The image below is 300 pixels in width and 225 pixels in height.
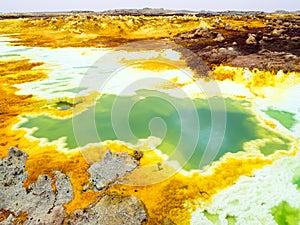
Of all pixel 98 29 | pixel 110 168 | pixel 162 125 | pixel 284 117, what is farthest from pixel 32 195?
pixel 98 29

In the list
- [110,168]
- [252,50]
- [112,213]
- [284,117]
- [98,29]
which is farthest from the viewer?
[98,29]

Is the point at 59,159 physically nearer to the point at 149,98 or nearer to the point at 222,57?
the point at 149,98

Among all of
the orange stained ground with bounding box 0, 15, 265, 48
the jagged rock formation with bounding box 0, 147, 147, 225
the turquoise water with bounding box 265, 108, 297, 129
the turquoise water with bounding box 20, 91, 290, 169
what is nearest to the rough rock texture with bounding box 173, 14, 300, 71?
the turquoise water with bounding box 265, 108, 297, 129

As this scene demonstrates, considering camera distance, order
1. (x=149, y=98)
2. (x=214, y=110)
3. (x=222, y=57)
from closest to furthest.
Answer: (x=214, y=110), (x=149, y=98), (x=222, y=57)

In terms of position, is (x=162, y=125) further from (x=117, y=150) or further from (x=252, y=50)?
(x=252, y=50)

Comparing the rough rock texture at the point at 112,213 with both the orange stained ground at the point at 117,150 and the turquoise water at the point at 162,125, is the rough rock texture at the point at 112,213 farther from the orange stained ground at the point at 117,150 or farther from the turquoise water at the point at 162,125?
the turquoise water at the point at 162,125

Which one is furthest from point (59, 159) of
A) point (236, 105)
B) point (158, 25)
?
point (158, 25)

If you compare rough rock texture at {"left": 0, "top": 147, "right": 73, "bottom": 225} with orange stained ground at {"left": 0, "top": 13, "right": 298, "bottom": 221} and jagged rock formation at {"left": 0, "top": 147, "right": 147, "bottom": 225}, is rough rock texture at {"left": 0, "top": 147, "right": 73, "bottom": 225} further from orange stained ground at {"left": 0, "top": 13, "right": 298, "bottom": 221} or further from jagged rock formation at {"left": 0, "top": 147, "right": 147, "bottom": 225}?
orange stained ground at {"left": 0, "top": 13, "right": 298, "bottom": 221}

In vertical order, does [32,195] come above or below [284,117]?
above
